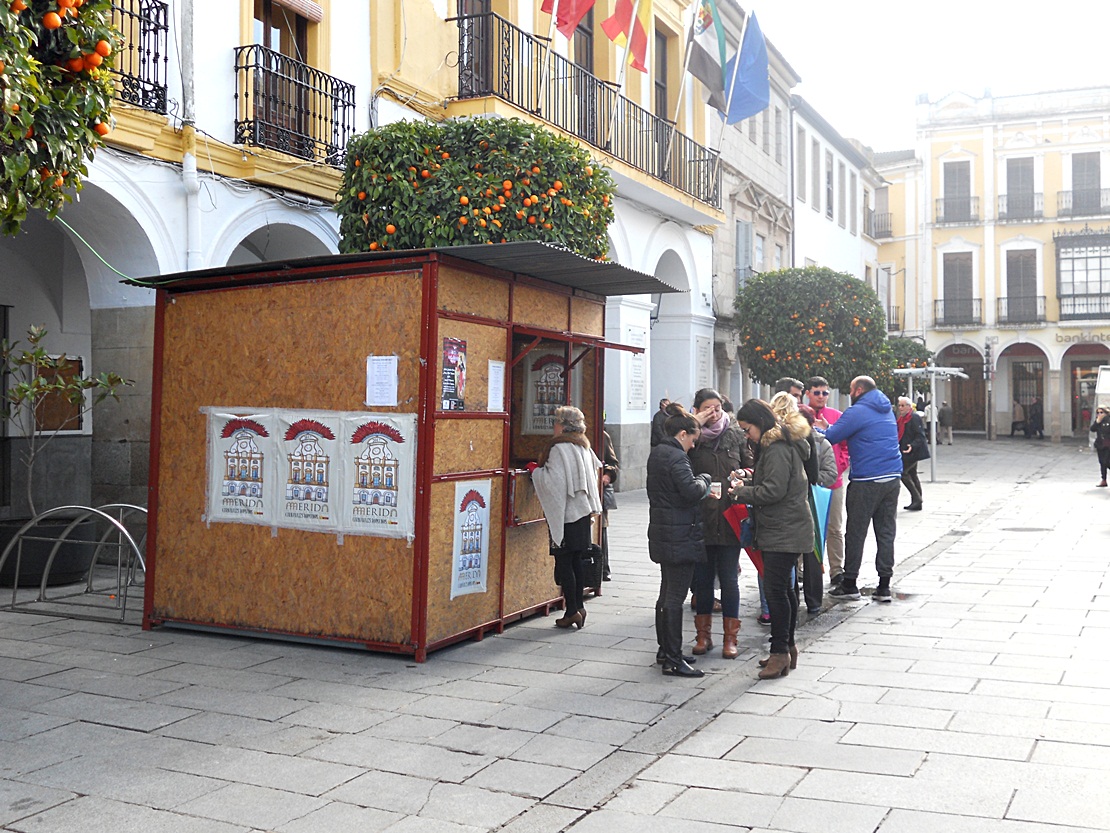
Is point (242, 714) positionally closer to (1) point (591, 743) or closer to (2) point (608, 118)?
Answer: (1) point (591, 743)

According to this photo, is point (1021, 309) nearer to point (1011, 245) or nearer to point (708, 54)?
point (1011, 245)

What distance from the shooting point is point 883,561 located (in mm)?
9531

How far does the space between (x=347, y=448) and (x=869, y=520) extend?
4.63m

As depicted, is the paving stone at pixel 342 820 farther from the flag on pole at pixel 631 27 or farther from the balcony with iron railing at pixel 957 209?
the balcony with iron railing at pixel 957 209

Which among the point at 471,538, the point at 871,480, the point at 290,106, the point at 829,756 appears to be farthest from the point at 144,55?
the point at 829,756

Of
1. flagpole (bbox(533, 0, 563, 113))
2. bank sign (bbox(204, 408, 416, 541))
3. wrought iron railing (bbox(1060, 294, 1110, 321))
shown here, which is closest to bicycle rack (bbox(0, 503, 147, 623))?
bank sign (bbox(204, 408, 416, 541))

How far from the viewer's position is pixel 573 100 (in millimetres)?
16953

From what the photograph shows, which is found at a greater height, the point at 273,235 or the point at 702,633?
the point at 273,235

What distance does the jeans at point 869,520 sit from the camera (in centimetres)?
947

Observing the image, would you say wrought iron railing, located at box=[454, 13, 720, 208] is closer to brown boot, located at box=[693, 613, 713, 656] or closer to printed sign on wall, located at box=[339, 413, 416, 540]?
printed sign on wall, located at box=[339, 413, 416, 540]

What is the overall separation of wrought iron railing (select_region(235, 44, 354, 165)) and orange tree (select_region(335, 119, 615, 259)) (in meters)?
1.79

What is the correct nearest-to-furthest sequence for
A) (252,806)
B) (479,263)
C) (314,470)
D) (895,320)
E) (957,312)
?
(252,806)
(314,470)
(479,263)
(957,312)
(895,320)

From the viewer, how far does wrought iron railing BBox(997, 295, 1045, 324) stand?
46031mm

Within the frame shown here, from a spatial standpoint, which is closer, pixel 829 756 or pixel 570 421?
pixel 829 756
